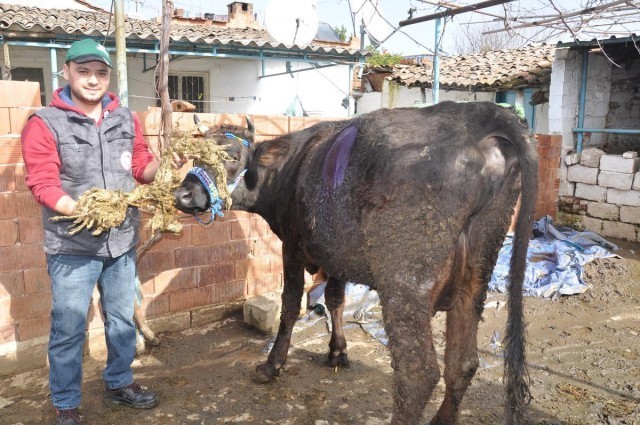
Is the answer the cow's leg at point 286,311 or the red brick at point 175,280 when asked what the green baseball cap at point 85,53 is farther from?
the red brick at point 175,280

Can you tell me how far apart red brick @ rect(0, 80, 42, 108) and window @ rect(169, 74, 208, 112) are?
9.96 m

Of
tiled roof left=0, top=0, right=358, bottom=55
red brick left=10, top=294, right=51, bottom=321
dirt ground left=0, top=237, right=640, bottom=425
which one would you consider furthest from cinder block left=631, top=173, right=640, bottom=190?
red brick left=10, top=294, right=51, bottom=321

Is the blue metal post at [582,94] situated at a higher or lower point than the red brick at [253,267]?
higher

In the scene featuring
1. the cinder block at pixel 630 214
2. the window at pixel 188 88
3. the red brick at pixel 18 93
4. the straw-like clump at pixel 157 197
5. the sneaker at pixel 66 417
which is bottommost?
the sneaker at pixel 66 417

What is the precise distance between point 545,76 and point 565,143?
2.90 metres

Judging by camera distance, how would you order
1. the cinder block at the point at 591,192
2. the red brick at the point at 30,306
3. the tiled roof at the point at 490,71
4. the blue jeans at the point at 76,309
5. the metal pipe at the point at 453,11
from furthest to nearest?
the tiled roof at the point at 490,71 → the cinder block at the point at 591,192 → the metal pipe at the point at 453,11 → the red brick at the point at 30,306 → the blue jeans at the point at 76,309

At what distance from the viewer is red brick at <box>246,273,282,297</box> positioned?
486cm

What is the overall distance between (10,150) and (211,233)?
1.70 metres

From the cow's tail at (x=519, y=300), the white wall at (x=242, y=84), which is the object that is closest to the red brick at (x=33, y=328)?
the cow's tail at (x=519, y=300)

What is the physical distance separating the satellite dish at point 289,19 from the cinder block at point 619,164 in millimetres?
5619

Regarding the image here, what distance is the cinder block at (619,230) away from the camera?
7.68m

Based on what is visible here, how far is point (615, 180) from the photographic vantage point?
7.81m

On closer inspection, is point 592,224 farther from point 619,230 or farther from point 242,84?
point 242,84

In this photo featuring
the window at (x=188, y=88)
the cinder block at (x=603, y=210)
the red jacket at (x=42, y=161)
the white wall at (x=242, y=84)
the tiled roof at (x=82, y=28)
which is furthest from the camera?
the window at (x=188, y=88)
